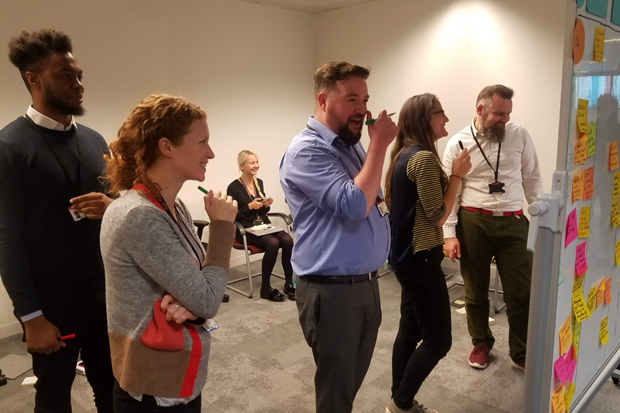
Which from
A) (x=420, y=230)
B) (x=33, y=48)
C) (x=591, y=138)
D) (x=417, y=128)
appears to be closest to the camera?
(x=591, y=138)

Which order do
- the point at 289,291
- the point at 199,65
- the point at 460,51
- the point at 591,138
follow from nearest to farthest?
1. the point at 591,138
2. the point at 289,291
3. the point at 460,51
4. the point at 199,65

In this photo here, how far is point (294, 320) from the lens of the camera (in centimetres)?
339

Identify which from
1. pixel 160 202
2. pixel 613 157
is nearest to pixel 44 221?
pixel 160 202

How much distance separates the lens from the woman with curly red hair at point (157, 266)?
3.37 ft

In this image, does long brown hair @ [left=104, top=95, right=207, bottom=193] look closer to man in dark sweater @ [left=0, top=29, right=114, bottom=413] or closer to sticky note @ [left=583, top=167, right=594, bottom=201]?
man in dark sweater @ [left=0, top=29, right=114, bottom=413]

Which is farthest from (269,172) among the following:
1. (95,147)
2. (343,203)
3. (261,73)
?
(343,203)

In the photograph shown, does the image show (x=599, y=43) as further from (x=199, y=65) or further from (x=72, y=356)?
(x=199, y=65)

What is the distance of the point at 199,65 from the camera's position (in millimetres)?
4301

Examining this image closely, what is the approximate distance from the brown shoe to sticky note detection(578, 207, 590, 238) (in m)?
1.48

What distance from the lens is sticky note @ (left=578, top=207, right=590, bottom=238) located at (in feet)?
4.18

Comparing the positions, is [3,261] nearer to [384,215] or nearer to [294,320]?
[384,215]

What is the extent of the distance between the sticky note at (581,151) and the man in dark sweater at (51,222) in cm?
142

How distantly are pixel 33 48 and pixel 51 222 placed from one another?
1.88ft

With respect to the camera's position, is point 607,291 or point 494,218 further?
point 494,218
